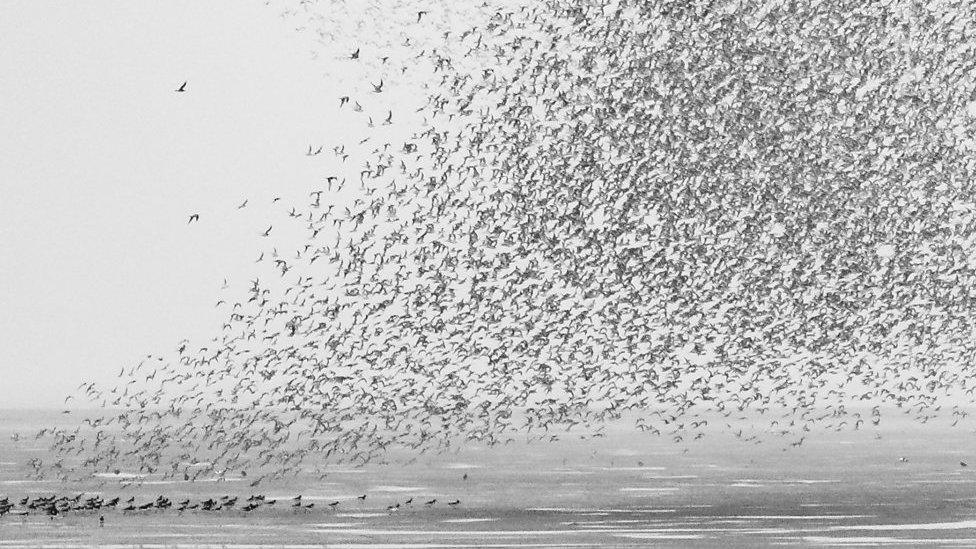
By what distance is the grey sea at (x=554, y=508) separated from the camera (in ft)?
78.7

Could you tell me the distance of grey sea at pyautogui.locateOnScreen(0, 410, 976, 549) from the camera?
944 inches

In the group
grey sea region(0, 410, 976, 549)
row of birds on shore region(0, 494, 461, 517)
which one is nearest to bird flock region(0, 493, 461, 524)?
row of birds on shore region(0, 494, 461, 517)

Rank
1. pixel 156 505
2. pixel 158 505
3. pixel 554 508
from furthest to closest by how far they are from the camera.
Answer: pixel 554 508 < pixel 156 505 < pixel 158 505

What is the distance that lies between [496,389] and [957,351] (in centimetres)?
821

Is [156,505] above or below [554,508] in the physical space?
below

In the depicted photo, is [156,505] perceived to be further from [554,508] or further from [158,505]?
[554,508]

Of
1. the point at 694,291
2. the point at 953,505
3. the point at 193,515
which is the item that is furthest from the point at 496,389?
the point at 953,505

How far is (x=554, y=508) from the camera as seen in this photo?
28.8m

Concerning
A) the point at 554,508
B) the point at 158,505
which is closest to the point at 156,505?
the point at 158,505

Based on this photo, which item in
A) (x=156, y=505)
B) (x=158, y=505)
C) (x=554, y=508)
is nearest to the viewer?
(x=158, y=505)

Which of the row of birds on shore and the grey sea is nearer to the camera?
the grey sea

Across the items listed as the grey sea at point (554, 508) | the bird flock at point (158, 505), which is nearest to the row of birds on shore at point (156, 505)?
the bird flock at point (158, 505)

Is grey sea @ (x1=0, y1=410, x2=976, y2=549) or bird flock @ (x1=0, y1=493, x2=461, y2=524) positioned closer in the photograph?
grey sea @ (x1=0, y1=410, x2=976, y2=549)

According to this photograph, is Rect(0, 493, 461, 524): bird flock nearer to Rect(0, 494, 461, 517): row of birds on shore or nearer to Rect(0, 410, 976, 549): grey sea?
Rect(0, 494, 461, 517): row of birds on shore
